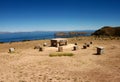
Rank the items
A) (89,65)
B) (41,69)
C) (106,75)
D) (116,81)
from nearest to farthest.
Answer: (116,81), (106,75), (41,69), (89,65)

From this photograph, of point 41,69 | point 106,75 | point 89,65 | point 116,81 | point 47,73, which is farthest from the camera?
point 89,65

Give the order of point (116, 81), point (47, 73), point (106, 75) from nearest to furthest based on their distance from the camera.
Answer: point (116, 81) → point (106, 75) → point (47, 73)

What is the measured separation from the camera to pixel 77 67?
15.8 meters

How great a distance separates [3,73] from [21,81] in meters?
3.17

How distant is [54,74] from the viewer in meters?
13.7

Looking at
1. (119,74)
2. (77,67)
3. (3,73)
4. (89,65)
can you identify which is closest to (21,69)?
(3,73)

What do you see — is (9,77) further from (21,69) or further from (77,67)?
(77,67)

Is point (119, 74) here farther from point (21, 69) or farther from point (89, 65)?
point (21, 69)

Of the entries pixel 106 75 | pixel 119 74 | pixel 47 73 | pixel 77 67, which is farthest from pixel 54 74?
pixel 119 74

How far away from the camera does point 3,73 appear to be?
14.5 metres

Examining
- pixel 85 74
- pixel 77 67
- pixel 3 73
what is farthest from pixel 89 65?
pixel 3 73

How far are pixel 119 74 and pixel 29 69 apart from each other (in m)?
8.49

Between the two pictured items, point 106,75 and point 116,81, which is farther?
point 106,75

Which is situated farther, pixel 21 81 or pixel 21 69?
pixel 21 69
